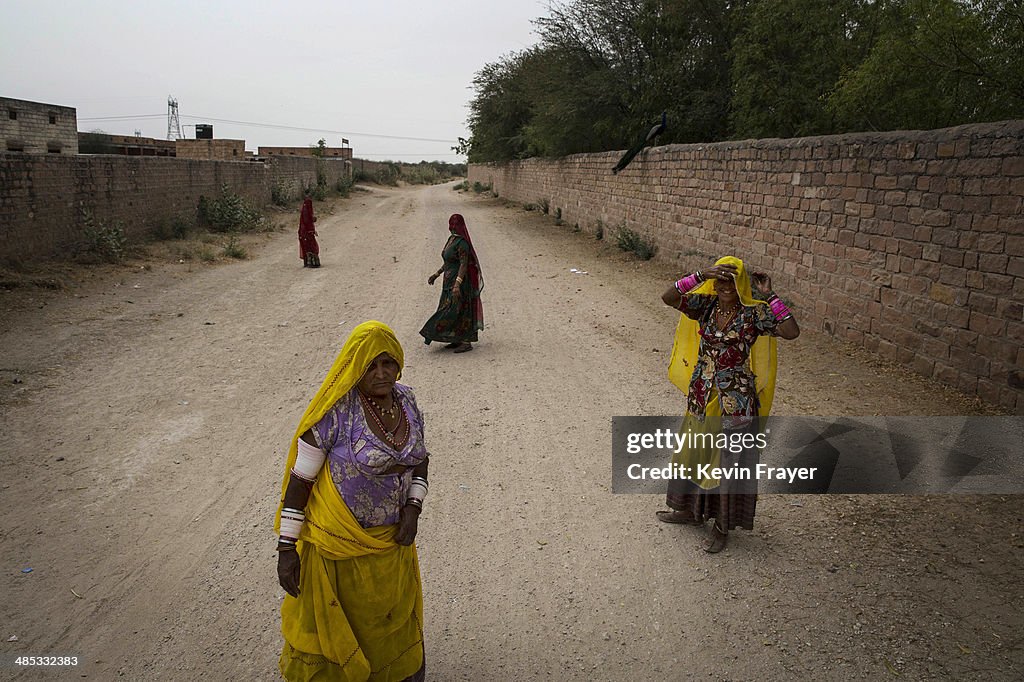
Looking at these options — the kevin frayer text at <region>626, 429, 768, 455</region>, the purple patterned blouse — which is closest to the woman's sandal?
the kevin frayer text at <region>626, 429, 768, 455</region>

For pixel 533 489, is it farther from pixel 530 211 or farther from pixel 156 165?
pixel 530 211

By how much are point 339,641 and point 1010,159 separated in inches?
246

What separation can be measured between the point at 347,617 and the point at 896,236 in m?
6.71

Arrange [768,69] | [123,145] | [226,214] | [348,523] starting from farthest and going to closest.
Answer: [123,145] → [226,214] → [768,69] → [348,523]

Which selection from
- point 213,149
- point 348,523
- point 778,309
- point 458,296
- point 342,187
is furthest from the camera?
point 342,187

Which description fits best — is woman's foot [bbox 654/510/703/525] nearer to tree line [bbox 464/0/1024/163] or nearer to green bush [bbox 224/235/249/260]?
tree line [bbox 464/0/1024/163]

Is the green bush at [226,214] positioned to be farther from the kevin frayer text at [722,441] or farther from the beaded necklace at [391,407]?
the beaded necklace at [391,407]

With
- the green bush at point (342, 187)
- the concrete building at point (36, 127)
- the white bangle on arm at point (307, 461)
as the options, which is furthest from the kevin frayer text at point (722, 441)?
the green bush at point (342, 187)

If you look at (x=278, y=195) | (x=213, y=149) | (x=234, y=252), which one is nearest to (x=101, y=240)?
(x=234, y=252)

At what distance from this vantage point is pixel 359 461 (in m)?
2.45

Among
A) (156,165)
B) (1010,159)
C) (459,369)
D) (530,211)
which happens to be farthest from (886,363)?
(530,211)

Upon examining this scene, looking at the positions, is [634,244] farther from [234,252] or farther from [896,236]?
[234,252]

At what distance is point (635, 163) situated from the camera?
1551 centimetres

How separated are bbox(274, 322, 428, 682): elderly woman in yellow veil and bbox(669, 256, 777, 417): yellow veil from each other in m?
1.86
